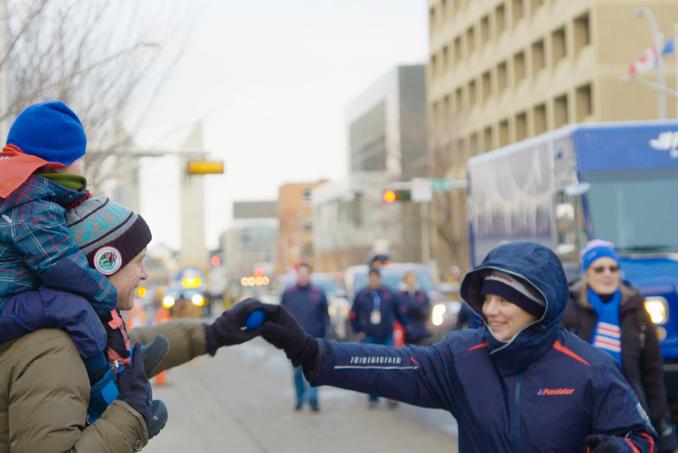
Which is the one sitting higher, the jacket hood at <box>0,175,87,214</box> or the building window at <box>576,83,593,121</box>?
the building window at <box>576,83,593,121</box>

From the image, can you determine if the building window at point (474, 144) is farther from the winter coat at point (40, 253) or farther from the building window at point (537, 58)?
the winter coat at point (40, 253)

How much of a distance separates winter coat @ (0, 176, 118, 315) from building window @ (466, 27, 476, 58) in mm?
68286

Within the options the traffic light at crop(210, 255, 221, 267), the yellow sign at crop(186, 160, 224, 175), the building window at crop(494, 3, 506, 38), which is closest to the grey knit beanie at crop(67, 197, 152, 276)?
the yellow sign at crop(186, 160, 224, 175)

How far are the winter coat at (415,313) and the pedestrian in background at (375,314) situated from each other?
0.08 m

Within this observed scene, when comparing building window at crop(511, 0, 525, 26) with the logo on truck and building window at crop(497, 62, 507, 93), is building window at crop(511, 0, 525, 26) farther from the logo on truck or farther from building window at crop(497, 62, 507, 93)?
the logo on truck

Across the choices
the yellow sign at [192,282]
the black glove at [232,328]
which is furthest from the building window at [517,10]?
the black glove at [232,328]

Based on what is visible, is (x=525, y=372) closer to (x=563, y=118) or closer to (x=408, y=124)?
(x=563, y=118)

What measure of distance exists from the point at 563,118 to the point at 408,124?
28.2ft

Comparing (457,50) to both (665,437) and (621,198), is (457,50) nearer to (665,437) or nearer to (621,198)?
(621,198)

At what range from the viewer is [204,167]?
22922mm

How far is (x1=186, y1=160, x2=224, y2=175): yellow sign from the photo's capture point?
2275 centimetres

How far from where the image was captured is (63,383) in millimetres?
2971

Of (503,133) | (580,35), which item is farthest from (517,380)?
(503,133)

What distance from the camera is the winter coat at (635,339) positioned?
8414mm
